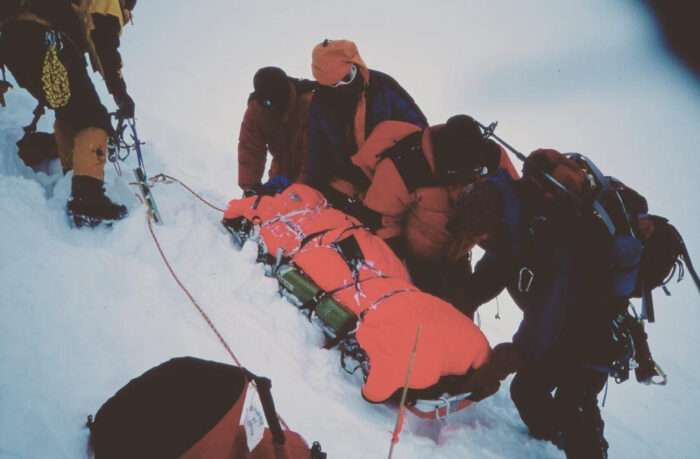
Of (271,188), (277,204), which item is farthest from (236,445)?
(271,188)

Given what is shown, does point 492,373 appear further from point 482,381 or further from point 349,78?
point 349,78

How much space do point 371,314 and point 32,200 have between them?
204 cm

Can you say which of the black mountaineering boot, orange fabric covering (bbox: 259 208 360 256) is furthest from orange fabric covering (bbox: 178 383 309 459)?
the black mountaineering boot

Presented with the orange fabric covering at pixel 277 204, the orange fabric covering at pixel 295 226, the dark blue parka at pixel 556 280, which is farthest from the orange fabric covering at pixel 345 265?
the dark blue parka at pixel 556 280

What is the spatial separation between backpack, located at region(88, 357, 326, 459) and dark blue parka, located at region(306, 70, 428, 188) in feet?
9.21

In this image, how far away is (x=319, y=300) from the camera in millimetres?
2348

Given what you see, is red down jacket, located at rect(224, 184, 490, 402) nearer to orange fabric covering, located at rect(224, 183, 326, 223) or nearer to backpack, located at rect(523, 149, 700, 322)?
orange fabric covering, located at rect(224, 183, 326, 223)

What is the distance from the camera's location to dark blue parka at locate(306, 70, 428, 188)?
333cm

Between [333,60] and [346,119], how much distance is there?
0.54m

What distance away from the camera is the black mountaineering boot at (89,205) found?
2.21 m

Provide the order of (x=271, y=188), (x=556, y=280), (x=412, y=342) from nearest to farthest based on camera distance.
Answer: (x=412, y=342) → (x=556, y=280) → (x=271, y=188)

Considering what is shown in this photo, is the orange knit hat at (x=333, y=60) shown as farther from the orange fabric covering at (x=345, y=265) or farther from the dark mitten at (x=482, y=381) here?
the dark mitten at (x=482, y=381)

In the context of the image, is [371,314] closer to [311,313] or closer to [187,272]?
[311,313]

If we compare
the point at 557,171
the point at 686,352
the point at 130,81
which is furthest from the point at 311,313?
the point at 130,81
